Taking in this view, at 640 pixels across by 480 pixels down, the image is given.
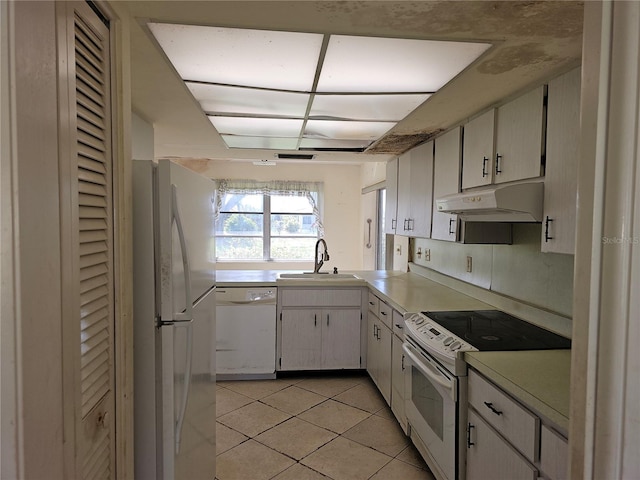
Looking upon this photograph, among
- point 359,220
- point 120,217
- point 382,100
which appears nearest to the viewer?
point 120,217

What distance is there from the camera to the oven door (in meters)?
1.82

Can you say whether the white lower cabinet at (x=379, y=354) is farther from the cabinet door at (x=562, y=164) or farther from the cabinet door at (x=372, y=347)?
the cabinet door at (x=562, y=164)

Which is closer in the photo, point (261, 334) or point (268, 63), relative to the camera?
point (268, 63)

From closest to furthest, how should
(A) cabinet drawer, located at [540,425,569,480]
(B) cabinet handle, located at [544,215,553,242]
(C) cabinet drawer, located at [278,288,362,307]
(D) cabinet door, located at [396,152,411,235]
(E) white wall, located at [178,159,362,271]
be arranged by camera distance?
(A) cabinet drawer, located at [540,425,569,480] → (B) cabinet handle, located at [544,215,553,242] → (D) cabinet door, located at [396,152,411,235] → (C) cabinet drawer, located at [278,288,362,307] → (E) white wall, located at [178,159,362,271]

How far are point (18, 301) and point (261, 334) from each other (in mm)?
2970

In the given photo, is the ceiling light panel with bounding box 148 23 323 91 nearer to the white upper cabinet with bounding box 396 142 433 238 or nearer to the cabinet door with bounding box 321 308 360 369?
the white upper cabinet with bounding box 396 142 433 238

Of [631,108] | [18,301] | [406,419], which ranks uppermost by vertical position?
[631,108]

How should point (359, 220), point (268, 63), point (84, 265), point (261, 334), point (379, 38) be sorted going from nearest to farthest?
1. point (84, 265)
2. point (379, 38)
3. point (268, 63)
4. point (261, 334)
5. point (359, 220)

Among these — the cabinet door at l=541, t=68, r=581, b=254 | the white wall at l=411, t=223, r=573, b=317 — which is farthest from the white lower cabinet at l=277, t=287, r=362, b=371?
the cabinet door at l=541, t=68, r=581, b=254

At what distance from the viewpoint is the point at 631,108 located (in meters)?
0.54

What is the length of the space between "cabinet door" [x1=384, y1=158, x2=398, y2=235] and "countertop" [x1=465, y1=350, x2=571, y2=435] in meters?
2.15

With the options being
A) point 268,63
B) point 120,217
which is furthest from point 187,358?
point 268,63

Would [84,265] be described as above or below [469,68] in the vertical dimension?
below

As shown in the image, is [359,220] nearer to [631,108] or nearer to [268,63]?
[268,63]
